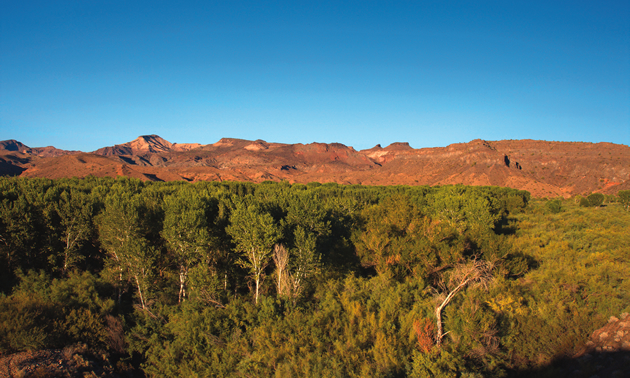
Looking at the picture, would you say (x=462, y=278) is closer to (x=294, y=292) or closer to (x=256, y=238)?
(x=294, y=292)

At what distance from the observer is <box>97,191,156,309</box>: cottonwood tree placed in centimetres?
2527

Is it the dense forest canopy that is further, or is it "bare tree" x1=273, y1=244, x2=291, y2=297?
"bare tree" x1=273, y1=244, x2=291, y2=297

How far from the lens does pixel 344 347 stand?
1939cm

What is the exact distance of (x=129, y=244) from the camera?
2547 cm

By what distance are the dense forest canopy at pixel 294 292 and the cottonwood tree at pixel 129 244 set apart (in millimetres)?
130

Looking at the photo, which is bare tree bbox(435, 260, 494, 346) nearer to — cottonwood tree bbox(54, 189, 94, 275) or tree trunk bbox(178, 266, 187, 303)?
tree trunk bbox(178, 266, 187, 303)

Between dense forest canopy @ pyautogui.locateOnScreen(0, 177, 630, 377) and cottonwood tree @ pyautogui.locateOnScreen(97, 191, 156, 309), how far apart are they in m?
0.13

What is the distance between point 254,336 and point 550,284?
23388mm

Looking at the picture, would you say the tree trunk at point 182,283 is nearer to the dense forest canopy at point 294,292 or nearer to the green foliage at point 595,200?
the dense forest canopy at point 294,292

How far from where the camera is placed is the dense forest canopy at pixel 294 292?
772 inches

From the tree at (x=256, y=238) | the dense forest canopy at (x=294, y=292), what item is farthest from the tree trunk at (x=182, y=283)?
the tree at (x=256, y=238)

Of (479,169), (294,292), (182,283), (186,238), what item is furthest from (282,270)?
(479,169)

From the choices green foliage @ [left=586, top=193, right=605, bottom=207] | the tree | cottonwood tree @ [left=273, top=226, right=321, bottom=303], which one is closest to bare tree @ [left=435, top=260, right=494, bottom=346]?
cottonwood tree @ [left=273, top=226, right=321, bottom=303]

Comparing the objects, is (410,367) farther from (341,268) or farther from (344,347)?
(341,268)
